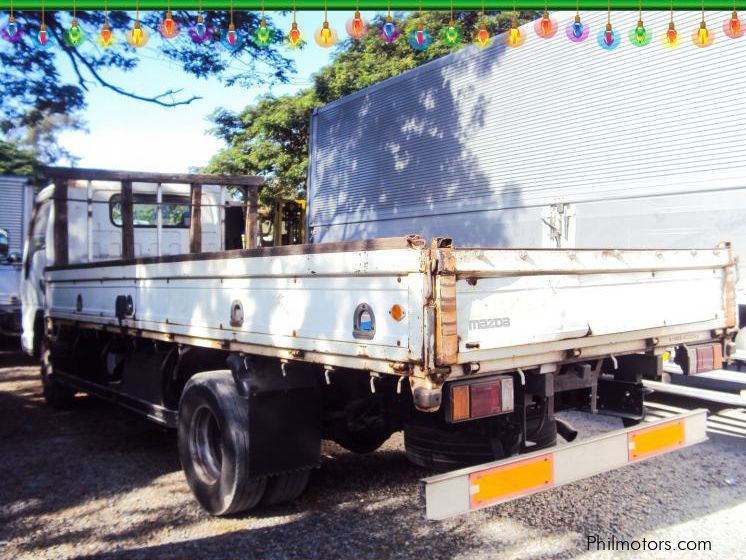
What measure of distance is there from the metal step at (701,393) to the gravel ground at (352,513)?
0.39 metres

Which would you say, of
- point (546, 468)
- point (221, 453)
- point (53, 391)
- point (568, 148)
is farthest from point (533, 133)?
point (546, 468)

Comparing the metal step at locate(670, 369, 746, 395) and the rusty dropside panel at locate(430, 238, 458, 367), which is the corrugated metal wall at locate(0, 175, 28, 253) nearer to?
the metal step at locate(670, 369, 746, 395)

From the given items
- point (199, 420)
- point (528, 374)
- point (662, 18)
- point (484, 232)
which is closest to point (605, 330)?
point (528, 374)

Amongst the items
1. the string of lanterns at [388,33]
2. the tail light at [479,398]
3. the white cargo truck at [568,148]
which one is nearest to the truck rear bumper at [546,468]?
the tail light at [479,398]

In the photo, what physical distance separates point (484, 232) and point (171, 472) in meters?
6.54

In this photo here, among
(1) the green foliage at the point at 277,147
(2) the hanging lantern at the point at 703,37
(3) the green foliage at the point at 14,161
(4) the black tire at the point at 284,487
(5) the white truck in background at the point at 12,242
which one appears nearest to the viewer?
(4) the black tire at the point at 284,487

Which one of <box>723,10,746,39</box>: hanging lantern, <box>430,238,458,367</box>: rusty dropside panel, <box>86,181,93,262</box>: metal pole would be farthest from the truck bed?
<box>723,10,746,39</box>: hanging lantern

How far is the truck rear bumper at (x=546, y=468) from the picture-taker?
9.67 ft

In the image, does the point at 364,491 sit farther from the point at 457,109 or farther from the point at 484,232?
the point at 457,109

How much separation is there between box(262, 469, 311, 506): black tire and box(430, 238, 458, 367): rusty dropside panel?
1.63 metres

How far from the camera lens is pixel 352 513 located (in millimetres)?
4215

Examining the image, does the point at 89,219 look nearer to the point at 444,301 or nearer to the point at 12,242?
the point at 444,301

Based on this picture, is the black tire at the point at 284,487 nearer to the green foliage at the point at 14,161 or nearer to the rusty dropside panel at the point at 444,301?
the rusty dropside panel at the point at 444,301

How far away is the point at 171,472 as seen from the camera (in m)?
5.14
